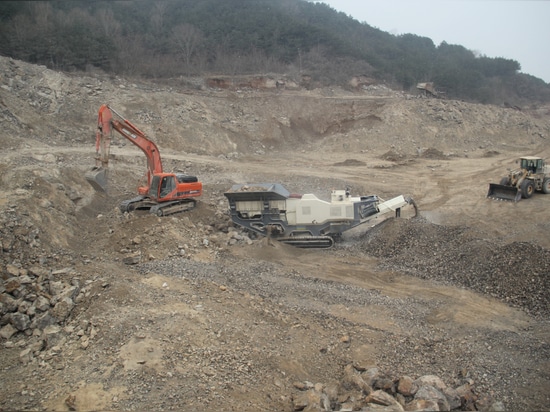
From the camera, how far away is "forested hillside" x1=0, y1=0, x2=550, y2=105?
89.9 feet

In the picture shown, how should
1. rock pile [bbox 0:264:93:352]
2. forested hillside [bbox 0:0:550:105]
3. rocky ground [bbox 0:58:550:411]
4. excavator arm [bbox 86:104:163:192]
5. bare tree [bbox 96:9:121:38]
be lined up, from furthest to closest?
bare tree [bbox 96:9:121:38]
forested hillside [bbox 0:0:550:105]
excavator arm [bbox 86:104:163:192]
rock pile [bbox 0:264:93:352]
rocky ground [bbox 0:58:550:411]

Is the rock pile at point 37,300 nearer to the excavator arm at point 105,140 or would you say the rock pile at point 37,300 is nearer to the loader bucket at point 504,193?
the excavator arm at point 105,140

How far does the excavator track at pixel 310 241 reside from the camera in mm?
12086

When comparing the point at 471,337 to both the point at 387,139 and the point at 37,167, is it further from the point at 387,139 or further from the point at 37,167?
the point at 387,139

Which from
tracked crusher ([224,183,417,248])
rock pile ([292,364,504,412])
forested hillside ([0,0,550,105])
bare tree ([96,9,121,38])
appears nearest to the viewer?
rock pile ([292,364,504,412])

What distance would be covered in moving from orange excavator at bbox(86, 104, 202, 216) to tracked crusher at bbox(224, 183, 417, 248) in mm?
1775

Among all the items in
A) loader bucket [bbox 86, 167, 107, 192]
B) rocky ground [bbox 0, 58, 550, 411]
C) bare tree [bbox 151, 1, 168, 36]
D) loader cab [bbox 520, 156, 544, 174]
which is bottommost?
rocky ground [bbox 0, 58, 550, 411]

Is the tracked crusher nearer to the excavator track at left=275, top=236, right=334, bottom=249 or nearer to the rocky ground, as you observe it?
the excavator track at left=275, top=236, right=334, bottom=249

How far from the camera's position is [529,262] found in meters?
9.50

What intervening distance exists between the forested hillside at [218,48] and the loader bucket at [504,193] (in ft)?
58.2

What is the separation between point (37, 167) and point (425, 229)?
35.3 ft

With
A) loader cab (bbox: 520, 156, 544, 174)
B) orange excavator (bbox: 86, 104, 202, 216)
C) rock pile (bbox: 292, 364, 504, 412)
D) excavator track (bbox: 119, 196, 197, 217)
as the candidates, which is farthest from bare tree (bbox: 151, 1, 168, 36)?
rock pile (bbox: 292, 364, 504, 412)

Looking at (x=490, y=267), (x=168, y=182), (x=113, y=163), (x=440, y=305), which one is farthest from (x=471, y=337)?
(x=113, y=163)

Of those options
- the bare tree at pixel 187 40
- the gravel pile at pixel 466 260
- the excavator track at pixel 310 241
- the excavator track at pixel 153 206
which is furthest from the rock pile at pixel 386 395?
the bare tree at pixel 187 40
